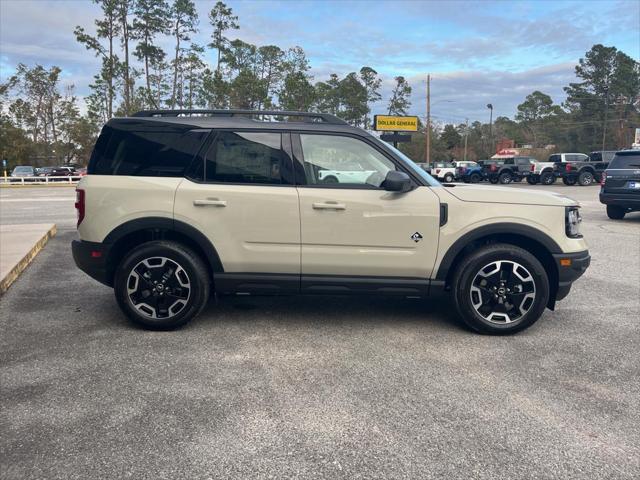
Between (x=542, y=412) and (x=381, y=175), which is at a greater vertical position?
(x=381, y=175)

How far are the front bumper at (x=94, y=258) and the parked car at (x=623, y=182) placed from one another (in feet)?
39.5

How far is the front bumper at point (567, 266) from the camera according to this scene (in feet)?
14.4

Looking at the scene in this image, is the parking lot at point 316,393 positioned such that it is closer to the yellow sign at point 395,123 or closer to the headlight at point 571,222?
the headlight at point 571,222

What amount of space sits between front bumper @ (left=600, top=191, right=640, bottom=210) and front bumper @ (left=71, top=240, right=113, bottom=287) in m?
12.1

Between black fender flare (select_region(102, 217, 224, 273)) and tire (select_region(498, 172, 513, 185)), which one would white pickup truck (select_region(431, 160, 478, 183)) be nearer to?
tire (select_region(498, 172, 513, 185))

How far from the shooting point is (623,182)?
40.2ft

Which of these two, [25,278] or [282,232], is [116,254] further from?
[25,278]

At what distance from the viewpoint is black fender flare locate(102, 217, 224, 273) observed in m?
A: 4.34

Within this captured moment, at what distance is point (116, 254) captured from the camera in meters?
4.52

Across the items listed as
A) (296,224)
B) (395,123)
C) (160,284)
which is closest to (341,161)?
(296,224)

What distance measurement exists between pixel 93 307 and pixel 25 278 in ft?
5.92

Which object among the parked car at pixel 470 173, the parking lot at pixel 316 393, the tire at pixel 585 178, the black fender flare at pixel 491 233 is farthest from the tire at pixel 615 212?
→ the parked car at pixel 470 173

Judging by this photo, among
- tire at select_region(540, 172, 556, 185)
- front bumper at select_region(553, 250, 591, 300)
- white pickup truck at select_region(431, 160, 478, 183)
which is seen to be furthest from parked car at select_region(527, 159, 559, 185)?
front bumper at select_region(553, 250, 591, 300)

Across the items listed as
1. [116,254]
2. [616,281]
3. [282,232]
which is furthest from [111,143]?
[616,281]
